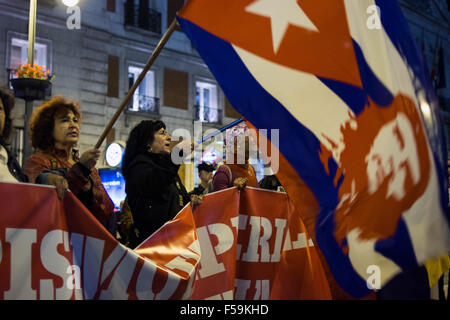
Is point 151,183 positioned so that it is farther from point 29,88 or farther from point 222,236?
point 29,88

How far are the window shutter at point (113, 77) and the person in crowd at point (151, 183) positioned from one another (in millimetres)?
14667

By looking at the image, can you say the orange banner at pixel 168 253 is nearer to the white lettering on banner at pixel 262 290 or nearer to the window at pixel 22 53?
the white lettering on banner at pixel 262 290

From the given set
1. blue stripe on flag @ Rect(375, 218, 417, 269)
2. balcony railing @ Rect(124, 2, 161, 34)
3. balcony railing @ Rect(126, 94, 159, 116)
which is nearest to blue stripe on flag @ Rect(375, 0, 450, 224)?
blue stripe on flag @ Rect(375, 218, 417, 269)

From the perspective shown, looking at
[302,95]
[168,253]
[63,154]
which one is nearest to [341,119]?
[302,95]

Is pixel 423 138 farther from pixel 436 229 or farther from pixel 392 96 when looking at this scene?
pixel 436 229

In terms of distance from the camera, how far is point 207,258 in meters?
3.97

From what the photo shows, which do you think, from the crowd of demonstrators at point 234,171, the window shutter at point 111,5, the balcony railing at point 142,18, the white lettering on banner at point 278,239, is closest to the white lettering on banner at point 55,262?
the white lettering on banner at point 278,239

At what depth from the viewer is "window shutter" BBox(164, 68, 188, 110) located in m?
20.4

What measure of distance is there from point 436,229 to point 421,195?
0.27 meters

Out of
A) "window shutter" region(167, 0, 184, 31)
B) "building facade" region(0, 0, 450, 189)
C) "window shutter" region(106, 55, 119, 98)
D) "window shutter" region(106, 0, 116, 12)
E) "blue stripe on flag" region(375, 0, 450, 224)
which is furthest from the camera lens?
"window shutter" region(167, 0, 184, 31)

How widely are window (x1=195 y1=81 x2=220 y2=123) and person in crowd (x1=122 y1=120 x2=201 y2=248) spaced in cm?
1723

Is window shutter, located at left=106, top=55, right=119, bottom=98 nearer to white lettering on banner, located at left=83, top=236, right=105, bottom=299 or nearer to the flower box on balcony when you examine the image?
the flower box on balcony

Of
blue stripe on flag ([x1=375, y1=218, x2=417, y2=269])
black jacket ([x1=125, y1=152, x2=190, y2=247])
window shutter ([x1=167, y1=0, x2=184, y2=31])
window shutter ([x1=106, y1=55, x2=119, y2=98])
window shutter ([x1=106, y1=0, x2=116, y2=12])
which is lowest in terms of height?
blue stripe on flag ([x1=375, y1=218, x2=417, y2=269])

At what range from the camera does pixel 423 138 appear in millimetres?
3508
